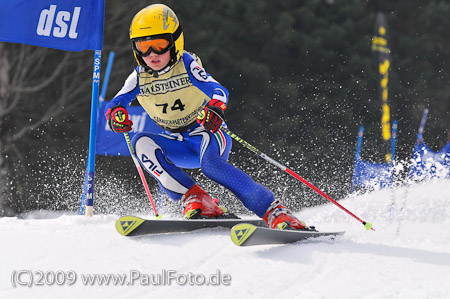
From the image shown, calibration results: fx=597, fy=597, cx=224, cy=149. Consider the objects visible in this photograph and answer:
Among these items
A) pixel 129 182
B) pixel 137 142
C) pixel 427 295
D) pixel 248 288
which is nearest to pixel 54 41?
pixel 137 142

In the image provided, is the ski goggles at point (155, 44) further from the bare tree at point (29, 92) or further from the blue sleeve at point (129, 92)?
the bare tree at point (29, 92)

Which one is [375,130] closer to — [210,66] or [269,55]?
[269,55]

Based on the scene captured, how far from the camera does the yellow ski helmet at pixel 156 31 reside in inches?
125

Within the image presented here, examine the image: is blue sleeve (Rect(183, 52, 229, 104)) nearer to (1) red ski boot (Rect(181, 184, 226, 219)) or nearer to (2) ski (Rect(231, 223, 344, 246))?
(1) red ski boot (Rect(181, 184, 226, 219))

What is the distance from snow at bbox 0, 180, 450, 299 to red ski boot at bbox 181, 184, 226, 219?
16 cm

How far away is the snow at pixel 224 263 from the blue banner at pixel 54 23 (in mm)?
1403

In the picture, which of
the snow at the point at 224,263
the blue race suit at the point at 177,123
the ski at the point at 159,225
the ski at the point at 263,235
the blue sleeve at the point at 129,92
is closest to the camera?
the snow at the point at 224,263

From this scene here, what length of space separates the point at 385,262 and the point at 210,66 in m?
11.5

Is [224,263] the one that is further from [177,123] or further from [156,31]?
[156,31]

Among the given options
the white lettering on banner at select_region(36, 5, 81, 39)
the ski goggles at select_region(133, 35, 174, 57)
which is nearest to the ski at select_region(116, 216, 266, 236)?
the ski goggles at select_region(133, 35, 174, 57)

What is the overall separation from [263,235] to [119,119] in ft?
3.77

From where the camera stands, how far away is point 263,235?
8.81ft

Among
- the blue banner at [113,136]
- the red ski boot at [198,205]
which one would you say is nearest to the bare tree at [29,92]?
the blue banner at [113,136]

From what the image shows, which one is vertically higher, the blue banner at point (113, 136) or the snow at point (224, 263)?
the snow at point (224, 263)
